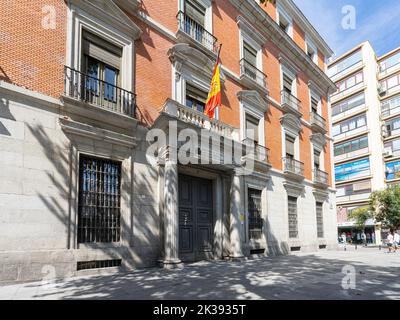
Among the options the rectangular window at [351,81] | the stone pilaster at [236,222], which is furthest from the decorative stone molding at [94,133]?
the rectangular window at [351,81]

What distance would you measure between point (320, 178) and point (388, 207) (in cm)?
1282

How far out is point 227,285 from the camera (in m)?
7.23

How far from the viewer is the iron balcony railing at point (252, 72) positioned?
50.9ft

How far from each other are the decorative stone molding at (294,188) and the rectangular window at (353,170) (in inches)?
1025

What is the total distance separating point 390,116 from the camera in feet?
138

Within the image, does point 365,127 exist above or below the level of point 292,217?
above

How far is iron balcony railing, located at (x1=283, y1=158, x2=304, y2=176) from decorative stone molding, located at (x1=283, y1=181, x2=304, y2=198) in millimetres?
642

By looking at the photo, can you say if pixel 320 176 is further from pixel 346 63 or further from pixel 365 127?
pixel 346 63

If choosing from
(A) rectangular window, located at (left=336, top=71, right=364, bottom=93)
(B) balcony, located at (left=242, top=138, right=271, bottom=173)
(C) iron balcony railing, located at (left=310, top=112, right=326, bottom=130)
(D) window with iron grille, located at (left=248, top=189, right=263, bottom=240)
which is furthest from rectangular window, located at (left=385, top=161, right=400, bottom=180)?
(D) window with iron grille, located at (left=248, top=189, right=263, bottom=240)

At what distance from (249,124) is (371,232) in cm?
3191

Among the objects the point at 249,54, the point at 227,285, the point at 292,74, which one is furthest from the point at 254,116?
the point at 227,285

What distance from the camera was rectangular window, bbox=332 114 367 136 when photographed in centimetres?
4169

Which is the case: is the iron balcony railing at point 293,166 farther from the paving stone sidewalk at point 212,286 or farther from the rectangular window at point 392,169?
the rectangular window at point 392,169

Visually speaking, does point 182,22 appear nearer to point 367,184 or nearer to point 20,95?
point 20,95
